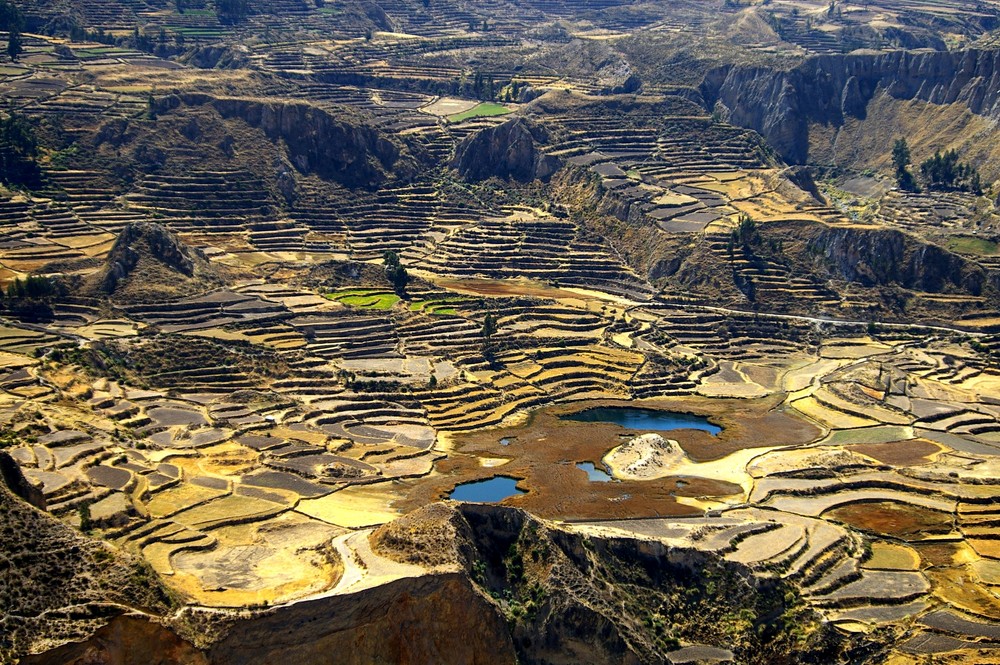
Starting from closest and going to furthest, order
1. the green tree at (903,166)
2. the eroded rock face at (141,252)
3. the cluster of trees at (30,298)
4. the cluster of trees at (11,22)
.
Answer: the cluster of trees at (30,298)
the eroded rock face at (141,252)
the green tree at (903,166)
the cluster of trees at (11,22)

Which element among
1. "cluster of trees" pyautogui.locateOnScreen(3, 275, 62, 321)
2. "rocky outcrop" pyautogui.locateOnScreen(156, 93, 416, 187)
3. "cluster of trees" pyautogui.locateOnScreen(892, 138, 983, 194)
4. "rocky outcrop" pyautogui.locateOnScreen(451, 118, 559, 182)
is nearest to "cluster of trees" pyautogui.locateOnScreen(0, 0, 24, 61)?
"rocky outcrop" pyautogui.locateOnScreen(156, 93, 416, 187)

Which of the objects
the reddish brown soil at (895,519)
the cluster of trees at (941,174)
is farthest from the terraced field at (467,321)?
the cluster of trees at (941,174)

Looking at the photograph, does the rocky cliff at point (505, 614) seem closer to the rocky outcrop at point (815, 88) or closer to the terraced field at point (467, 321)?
the terraced field at point (467, 321)

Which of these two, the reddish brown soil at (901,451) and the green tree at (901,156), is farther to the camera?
the green tree at (901,156)

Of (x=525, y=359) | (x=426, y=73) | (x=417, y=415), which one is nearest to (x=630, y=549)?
(x=417, y=415)

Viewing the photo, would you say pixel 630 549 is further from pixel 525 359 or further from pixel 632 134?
pixel 632 134

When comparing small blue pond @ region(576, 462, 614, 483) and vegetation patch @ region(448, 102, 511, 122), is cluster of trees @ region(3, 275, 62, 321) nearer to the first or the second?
small blue pond @ region(576, 462, 614, 483)

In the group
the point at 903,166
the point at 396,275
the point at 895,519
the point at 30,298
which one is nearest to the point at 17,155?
the point at 30,298
